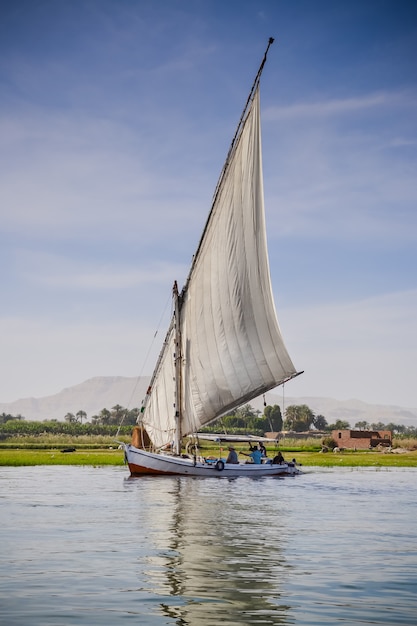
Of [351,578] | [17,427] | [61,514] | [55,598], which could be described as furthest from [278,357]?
[17,427]

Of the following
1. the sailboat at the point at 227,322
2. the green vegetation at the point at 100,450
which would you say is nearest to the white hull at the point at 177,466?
the sailboat at the point at 227,322

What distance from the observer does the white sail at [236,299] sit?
143ft

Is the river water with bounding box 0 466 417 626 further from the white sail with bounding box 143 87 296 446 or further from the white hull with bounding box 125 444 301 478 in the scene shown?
the white hull with bounding box 125 444 301 478

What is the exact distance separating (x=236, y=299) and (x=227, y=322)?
56.7 inches

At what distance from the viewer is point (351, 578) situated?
17969mm

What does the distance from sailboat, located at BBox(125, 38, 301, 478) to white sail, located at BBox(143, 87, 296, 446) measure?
0.17ft

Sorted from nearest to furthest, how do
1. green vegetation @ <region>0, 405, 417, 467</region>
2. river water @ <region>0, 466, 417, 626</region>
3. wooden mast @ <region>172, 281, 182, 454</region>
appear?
1. river water @ <region>0, 466, 417, 626</region>
2. wooden mast @ <region>172, 281, 182, 454</region>
3. green vegetation @ <region>0, 405, 417, 467</region>

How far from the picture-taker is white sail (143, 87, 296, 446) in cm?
4372

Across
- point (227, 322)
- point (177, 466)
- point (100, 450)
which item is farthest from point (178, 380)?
point (100, 450)

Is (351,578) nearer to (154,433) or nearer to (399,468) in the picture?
(154,433)

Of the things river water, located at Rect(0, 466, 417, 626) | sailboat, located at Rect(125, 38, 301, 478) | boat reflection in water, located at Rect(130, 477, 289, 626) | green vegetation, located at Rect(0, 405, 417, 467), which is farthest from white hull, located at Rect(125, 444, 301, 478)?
boat reflection in water, located at Rect(130, 477, 289, 626)

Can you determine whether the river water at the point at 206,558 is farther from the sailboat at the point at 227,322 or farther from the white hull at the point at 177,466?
the white hull at the point at 177,466

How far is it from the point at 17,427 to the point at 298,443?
59.4 meters

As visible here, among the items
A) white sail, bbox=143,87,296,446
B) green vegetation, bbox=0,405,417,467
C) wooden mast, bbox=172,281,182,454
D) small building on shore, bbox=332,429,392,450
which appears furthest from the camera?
small building on shore, bbox=332,429,392,450
